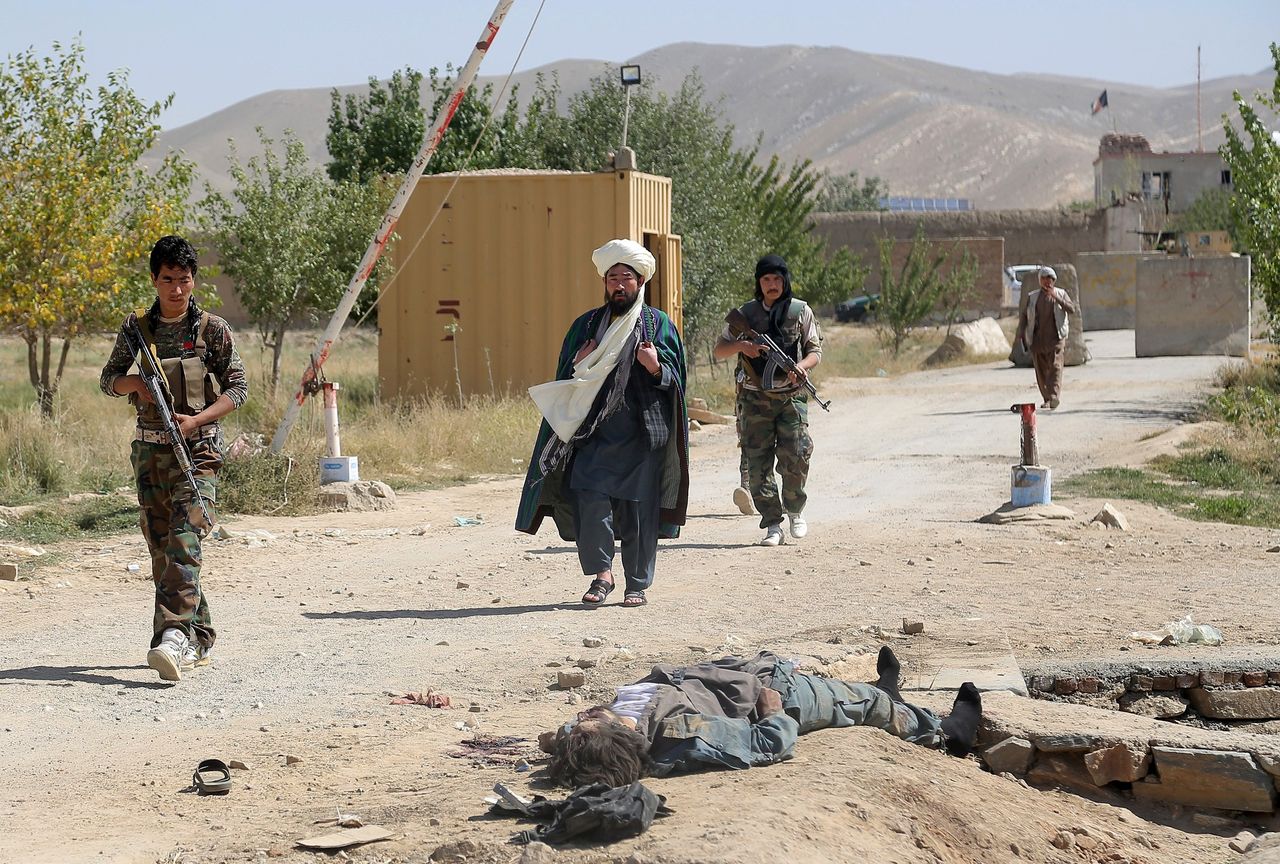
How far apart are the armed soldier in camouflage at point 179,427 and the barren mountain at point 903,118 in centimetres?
9626

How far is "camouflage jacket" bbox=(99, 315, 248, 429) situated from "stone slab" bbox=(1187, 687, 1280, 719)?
4023 millimetres

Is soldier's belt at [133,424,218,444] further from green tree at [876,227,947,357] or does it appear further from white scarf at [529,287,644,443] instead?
green tree at [876,227,947,357]

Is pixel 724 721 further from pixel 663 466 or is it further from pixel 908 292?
pixel 908 292

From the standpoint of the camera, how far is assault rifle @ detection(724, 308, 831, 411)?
903 centimetres

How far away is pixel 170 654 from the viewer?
19.9ft

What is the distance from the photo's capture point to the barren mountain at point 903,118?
415ft

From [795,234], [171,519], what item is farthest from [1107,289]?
[171,519]

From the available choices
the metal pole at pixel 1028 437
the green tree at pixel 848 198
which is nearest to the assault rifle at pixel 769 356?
the metal pole at pixel 1028 437

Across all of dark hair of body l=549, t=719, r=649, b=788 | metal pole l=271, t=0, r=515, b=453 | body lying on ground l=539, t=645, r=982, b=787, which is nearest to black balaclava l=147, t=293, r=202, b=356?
body lying on ground l=539, t=645, r=982, b=787

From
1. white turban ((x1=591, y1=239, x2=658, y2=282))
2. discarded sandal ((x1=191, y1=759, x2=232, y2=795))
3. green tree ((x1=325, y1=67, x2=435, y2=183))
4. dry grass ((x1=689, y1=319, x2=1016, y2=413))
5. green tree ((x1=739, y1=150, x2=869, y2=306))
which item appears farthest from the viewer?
green tree ((x1=739, y1=150, x2=869, y2=306))

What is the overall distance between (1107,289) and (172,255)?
104 ft

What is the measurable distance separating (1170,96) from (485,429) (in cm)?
18515

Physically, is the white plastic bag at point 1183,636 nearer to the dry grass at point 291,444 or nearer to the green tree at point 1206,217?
the dry grass at point 291,444

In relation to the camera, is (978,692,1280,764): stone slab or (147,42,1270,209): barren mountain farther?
(147,42,1270,209): barren mountain
